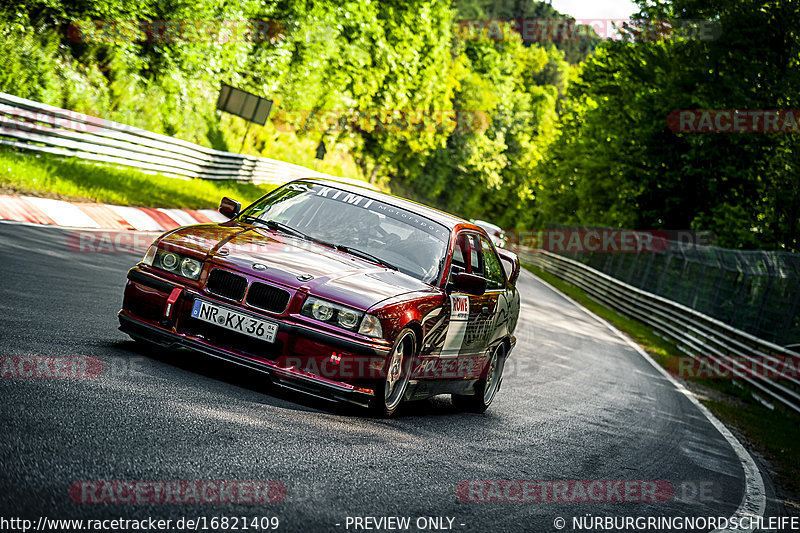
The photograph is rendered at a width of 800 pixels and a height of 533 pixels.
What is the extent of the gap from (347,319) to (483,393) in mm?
2687

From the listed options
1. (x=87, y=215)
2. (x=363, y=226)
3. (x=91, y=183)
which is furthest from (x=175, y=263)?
(x=91, y=183)

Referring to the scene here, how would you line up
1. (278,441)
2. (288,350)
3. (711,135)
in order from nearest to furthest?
(278,441)
(288,350)
(711,135)

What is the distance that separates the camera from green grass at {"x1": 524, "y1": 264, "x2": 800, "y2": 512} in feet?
30.0

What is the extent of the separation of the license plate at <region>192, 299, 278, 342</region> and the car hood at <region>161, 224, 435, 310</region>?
0.91 feet

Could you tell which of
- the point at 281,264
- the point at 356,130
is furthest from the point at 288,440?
the point at 356,130

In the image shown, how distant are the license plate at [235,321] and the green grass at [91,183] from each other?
9.28 m

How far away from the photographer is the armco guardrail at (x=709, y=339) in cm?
1459

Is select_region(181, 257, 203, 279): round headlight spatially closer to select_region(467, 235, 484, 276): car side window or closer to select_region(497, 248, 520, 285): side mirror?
select_region(467, 235, 484, 276): car side window

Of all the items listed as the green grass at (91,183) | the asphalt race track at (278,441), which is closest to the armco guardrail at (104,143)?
the green grass at (91,183)

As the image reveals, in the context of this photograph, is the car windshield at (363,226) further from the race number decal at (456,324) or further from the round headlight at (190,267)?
the round headlight at (190,267)

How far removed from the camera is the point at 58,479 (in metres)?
3.74

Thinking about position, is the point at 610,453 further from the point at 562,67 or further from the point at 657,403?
the point at 562,67

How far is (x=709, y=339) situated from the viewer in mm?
19344

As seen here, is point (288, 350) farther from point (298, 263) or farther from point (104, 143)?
point (104, 143)
